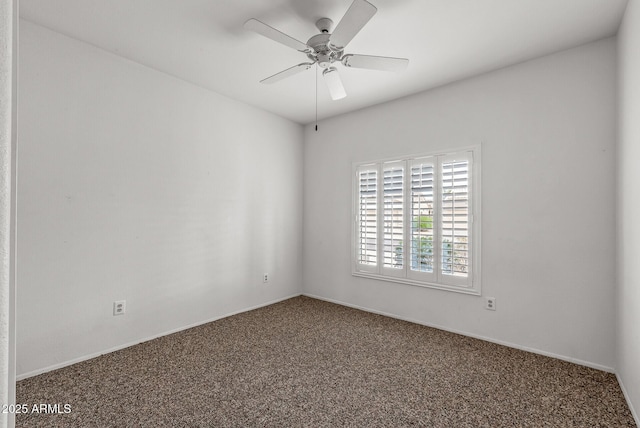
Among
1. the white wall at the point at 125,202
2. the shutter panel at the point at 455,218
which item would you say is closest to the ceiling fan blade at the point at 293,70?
the white wall at the point at 125,202

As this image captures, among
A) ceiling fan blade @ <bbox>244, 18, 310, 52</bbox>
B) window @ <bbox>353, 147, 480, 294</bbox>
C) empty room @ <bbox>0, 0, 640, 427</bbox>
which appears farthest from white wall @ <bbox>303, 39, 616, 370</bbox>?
ceiling fan blade @ <bbox>244, 18, 310, 52</bbox>

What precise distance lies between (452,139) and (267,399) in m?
2.88

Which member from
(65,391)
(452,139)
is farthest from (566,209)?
(65,391)

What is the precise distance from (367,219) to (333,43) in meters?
2.24

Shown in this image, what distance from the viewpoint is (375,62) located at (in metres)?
2.37

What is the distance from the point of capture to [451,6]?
2166 mm

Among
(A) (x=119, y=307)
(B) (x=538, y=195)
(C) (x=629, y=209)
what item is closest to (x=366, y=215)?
(B) (x=538, y=195)

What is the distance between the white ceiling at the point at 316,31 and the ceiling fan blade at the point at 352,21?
0.81 ft

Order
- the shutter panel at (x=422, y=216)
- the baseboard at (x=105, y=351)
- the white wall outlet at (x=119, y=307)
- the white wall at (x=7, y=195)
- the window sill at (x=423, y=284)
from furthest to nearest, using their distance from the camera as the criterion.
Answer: the shutter panel at (x=422, y=216)
the window sill at (x=423, y=284)
the white wall outlet at (x=119, y=307)
the baseboard at (x=105, y=351)
the white wall at (x=7, y=195)

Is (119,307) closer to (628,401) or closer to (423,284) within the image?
(423,284)

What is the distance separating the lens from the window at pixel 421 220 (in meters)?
3.21

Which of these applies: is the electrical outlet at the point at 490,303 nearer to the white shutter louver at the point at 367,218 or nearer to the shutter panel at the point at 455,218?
the shutter panel at the point at 455,218

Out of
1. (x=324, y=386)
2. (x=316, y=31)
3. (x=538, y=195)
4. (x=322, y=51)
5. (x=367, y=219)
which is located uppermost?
(x=316, y=31)

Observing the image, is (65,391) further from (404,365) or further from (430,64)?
(430,64)
